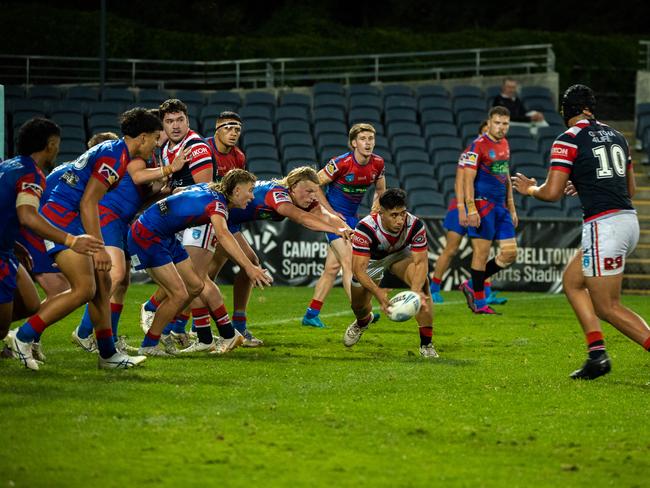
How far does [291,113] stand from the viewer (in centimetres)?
2389

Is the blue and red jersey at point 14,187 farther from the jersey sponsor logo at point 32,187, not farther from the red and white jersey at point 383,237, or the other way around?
the red and white jersey at point 383,237

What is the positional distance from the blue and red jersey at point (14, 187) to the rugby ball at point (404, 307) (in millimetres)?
2988

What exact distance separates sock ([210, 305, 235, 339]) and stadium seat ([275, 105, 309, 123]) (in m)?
13.9

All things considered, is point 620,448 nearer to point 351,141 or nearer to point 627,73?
point 351,141

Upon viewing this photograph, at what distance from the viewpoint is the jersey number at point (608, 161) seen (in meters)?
8.70

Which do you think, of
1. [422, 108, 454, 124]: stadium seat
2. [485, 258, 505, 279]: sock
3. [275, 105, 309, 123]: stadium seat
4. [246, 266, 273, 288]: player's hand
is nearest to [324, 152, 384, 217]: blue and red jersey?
[485, 258, 505, 279]: sock

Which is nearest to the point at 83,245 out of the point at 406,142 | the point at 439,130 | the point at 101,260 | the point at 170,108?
the point at 101,260

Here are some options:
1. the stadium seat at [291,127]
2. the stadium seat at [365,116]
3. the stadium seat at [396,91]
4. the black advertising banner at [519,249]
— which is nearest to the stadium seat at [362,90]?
the stadium seat at [396,91]

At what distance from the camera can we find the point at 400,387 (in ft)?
27.1

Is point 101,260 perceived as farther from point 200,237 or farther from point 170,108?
point 170,108

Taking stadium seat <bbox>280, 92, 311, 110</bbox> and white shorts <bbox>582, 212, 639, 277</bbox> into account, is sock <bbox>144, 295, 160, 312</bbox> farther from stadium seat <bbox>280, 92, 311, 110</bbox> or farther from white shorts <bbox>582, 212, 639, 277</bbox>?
stadium seat <bbox>280, 92, 311, 110</bbox>

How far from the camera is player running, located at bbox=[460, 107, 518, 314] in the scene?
573 inches

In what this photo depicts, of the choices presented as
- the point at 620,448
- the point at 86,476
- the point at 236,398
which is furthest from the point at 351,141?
the point at 86,476

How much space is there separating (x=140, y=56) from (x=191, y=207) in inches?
874
